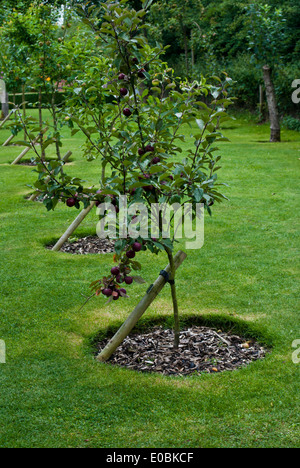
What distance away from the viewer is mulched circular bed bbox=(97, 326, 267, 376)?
446 centimetres

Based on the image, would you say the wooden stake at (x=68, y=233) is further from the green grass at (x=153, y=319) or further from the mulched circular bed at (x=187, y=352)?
the mulched circular bed at (x=187, y=352)

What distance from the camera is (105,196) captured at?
13.0 ft

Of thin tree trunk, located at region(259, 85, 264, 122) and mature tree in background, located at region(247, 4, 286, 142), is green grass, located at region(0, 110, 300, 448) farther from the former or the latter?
thin tree trunk, located at region(259, 85, 264, 122)

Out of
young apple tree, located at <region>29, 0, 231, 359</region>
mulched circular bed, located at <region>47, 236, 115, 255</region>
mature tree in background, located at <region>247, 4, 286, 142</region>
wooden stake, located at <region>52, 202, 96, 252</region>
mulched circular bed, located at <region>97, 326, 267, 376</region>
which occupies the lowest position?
mulched circular bed, located at <region>97, 326, 267, 376</region>

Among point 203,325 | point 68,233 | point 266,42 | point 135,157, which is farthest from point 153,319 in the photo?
point 266,42

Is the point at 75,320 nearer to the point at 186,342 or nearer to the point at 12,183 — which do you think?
the point at 186,342

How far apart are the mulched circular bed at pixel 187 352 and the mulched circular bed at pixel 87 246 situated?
106 inches

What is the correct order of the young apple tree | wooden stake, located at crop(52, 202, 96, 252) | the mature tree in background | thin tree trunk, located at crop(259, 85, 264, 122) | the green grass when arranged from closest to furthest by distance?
the green grass, the young apple tree, wooden stake, located at crop(52, 202, 96, 252), the mature tree in background, thin tree trunk, located at crop(259, 85, 264, 122)

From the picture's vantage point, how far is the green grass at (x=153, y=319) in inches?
143

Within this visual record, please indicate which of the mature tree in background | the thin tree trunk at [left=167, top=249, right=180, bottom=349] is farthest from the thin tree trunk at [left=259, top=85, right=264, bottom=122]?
the thin tree trunk at [left=167, top=249, right=180, bottom=349]

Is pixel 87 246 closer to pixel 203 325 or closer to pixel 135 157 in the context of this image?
pixel 203 325

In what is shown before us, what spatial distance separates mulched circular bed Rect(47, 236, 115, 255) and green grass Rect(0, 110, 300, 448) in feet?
0.94

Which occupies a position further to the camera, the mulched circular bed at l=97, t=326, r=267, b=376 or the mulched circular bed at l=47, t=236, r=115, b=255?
the mulched circular bed at l=47, t=236, r=115, b=255

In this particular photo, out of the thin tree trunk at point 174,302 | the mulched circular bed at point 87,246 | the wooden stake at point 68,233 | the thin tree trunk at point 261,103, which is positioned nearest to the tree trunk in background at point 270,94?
the thin tree trunk at point 261,103
